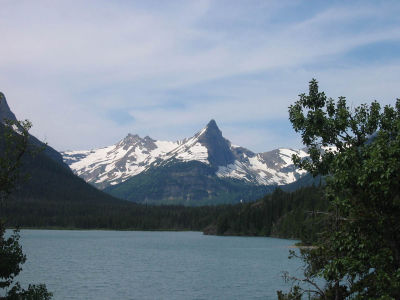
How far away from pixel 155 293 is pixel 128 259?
52109 mm

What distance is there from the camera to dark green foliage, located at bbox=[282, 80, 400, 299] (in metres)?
21.1

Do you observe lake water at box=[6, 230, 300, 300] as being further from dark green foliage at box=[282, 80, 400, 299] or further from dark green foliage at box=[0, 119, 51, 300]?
dark green foliage at box=[0, 119, 51, 300]

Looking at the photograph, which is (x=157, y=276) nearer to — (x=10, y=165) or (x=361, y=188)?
(x=10, y=165)

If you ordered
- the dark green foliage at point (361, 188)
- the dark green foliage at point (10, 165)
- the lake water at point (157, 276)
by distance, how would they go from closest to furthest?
the dark green foliage at point (361, 188), the dark green foliage at point (10, 165), the lake water at point (157, 276)

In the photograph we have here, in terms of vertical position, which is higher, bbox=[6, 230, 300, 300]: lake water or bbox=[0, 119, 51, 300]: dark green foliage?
bbox=[0, 119, 51, 300]: dark green foliage

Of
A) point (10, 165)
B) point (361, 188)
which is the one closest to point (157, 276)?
point (10, 165)

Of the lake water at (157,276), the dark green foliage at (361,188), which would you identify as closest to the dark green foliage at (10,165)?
the dark green foliage at (361,188)

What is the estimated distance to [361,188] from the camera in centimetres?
2223

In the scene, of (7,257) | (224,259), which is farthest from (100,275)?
(7,257)

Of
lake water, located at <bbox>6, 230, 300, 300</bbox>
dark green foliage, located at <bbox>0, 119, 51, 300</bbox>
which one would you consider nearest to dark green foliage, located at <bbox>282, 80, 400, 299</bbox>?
dark green foliage, located at <bbox>0, 119, 51, 300</bbox>

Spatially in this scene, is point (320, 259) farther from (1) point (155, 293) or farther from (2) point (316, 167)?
(1) point (155, 293)

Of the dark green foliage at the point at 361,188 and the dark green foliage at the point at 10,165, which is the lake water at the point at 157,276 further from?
the dark green foliage at the point at 10,165

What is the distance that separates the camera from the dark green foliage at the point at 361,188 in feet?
69.2

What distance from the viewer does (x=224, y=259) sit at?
120 meters
